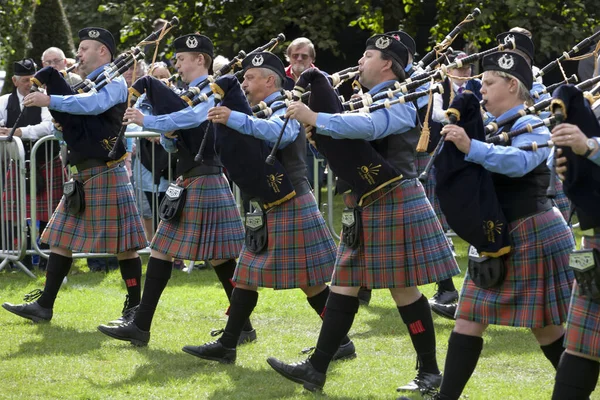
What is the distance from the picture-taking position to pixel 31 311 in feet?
21.4

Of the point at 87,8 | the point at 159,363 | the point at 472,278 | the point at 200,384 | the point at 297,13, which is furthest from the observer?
the point at 87,8

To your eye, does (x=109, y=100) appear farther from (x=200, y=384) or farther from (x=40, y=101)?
(x=200, y=384)

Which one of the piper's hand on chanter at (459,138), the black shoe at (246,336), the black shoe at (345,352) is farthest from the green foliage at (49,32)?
the piper's hand on chanter at (459,138)

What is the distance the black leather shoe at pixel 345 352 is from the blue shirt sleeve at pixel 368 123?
1363 millimetres

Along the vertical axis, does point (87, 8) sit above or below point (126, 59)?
above

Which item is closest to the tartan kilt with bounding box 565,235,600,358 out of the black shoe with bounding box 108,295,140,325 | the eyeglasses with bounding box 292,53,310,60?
the black shoe with bounding box 108,295,140,325

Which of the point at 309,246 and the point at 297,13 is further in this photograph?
the point at 297,13

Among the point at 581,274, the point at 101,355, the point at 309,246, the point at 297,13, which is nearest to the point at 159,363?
the point at 101,355

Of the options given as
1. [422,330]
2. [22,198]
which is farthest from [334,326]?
[22,198]

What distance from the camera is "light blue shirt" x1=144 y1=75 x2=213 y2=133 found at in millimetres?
5629

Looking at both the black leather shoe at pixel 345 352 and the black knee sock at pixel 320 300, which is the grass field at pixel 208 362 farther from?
the black knee sock at pixel 320 300

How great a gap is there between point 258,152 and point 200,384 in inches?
45.2

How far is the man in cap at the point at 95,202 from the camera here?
20.8 ft

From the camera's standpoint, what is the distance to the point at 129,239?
641 centimetres
